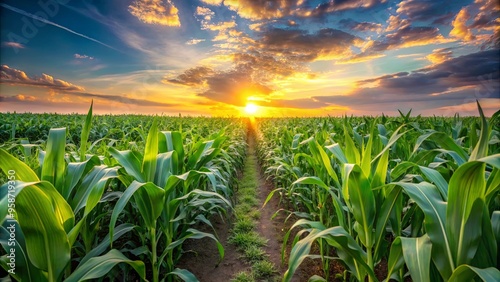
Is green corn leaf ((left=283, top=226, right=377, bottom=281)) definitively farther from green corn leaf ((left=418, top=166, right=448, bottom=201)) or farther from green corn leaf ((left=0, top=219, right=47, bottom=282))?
green corn leaf ((left=0, top=219, right=47, bottom=282))

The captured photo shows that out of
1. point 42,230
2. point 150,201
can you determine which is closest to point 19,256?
point 42,230

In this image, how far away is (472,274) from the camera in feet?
4.38

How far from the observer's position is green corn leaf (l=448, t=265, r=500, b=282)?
1.16 m

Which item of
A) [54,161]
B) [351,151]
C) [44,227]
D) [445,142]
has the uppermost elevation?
[445,142]

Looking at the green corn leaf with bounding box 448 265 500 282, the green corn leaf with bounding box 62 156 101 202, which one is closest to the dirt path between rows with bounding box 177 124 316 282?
the green corn leaf with bounding box 62 156 101 202

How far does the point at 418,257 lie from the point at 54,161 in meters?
2.35

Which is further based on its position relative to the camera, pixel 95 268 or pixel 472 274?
pixel 95 268

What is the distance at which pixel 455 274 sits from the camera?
1.31m

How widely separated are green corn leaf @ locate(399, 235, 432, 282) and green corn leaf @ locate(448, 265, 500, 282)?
116 mm

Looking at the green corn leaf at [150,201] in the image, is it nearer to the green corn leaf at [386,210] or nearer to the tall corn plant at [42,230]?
the tall corn plant at [42,230]

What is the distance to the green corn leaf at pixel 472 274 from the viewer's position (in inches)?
45.8

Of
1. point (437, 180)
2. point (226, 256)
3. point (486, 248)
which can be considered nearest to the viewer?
point (486, 248)

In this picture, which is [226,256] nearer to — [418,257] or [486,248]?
[418,257]

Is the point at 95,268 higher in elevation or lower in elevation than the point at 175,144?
lower
